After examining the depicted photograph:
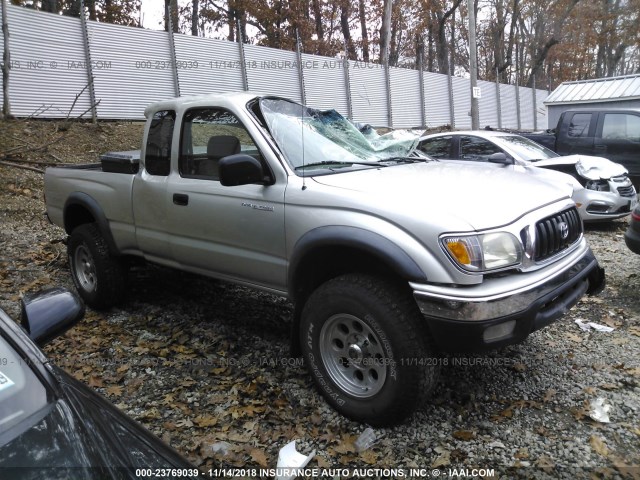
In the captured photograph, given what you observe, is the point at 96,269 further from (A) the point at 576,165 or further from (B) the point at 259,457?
(A) the point at 576,165

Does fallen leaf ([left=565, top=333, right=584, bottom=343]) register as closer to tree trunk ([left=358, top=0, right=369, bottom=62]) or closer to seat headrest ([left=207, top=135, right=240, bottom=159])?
seat headrest ([left=207, top=135, right=240, bottom=159])

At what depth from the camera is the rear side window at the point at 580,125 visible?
10219 millimetres

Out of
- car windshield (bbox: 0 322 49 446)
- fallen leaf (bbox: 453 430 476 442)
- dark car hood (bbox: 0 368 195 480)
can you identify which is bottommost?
fallen leaf (bbox: 453 430 476 442)

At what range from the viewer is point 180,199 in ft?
13.0

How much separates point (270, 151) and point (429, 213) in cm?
126

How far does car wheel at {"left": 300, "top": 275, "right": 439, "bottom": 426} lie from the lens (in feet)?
8.97

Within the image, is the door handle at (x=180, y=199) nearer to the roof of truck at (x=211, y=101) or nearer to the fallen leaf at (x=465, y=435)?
the roof of truck at (x=211, y=101)

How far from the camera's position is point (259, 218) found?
345cm

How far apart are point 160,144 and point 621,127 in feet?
30.2

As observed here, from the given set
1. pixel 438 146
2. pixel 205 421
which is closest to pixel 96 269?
pixel 205 421

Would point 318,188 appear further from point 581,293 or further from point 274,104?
point 581,293

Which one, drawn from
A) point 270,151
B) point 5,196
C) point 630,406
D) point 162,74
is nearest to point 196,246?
point 270,151

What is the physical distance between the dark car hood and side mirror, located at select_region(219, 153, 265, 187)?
5.58 ft

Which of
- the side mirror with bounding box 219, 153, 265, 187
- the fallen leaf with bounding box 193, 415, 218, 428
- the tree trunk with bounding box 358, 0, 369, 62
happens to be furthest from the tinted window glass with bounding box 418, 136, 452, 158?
the tree trunk with bounding box 358, 0, 369, 62
